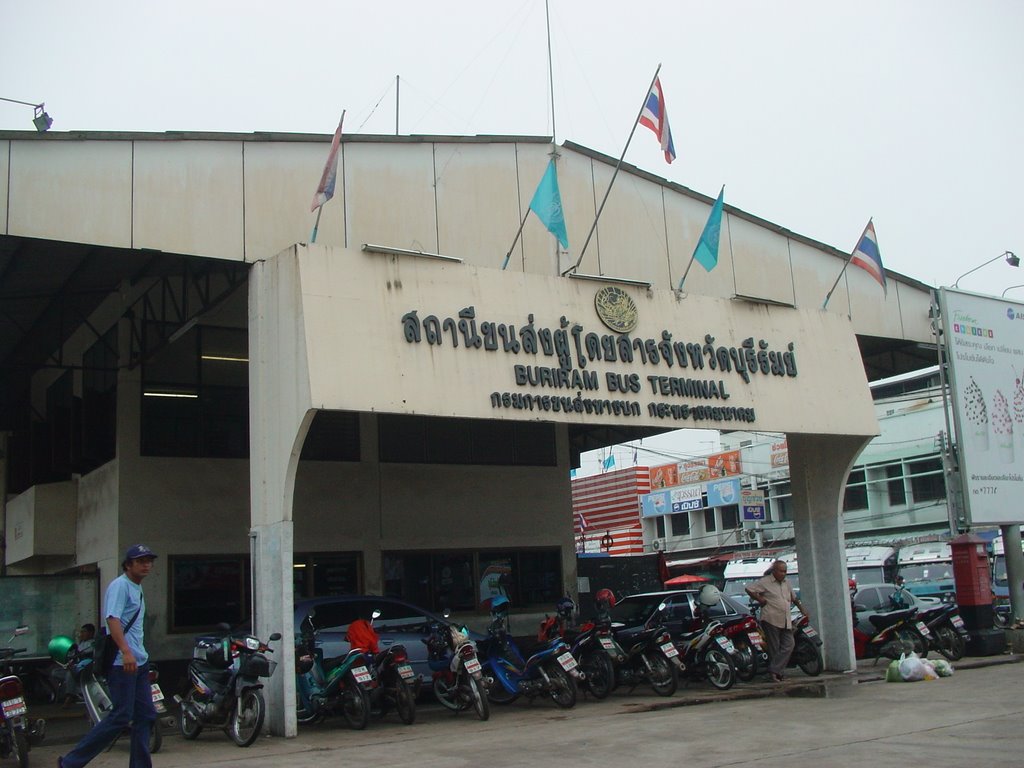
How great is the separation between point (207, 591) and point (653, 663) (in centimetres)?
755

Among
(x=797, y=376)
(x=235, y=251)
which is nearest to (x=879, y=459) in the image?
(x=797, y=376)

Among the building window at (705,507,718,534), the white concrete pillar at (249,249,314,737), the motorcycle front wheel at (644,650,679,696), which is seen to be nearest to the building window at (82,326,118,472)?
the white concrete pillar at (249,249,314,737)

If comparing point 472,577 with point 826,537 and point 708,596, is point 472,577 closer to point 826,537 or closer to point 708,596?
point 708,596

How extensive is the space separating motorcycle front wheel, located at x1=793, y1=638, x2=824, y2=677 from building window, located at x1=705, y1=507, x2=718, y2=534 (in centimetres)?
3472

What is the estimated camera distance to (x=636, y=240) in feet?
51.9

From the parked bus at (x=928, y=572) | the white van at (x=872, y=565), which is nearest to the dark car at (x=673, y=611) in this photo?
the white van at (x=872, y=565)

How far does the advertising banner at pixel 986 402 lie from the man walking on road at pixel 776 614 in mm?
5443

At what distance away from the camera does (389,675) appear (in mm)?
12055

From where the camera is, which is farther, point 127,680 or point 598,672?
point 598,672

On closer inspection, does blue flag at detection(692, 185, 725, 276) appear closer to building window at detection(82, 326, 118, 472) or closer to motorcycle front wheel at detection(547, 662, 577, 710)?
motorcycle front wheel at detection(547, 662, 577, 710)

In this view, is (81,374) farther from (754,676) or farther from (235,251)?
(754,676)

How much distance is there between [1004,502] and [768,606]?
21.8 ft

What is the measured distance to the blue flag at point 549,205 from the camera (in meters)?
A: 13.2

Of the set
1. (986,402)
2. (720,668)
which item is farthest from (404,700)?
(986,402)
